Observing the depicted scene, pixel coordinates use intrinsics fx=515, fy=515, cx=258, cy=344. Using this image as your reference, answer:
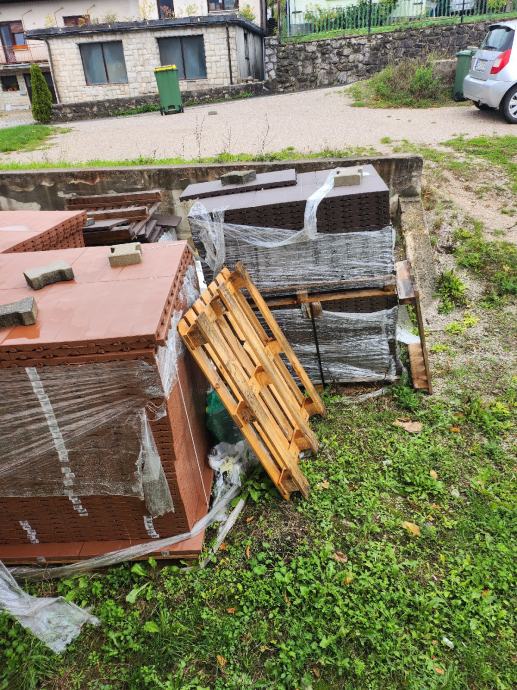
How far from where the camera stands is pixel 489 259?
5879 mm

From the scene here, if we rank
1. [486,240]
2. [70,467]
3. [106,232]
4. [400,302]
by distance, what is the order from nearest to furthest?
[70,467] < [400,302] < [106,232] < [486,240]

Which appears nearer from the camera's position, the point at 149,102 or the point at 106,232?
the point at 106,232

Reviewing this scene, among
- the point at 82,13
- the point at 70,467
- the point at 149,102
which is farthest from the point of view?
the point at 82,13

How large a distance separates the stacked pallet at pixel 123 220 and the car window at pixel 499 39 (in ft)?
23.5

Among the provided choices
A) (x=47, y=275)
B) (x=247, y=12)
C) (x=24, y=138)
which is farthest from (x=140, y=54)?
(x=47, y=275)

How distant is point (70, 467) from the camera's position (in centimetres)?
273

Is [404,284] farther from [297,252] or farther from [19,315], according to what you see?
[19,315]

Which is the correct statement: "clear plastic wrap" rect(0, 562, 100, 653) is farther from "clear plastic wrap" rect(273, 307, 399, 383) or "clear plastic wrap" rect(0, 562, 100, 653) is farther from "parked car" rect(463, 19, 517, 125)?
"parked car" rect(463, 19, 517, 125)

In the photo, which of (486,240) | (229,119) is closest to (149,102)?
(229,119)

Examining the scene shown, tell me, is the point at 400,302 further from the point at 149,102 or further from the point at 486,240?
the point at 149,102

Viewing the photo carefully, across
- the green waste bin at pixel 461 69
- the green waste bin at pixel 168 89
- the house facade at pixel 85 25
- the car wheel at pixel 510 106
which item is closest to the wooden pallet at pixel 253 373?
the car wheel at pixel 510 106

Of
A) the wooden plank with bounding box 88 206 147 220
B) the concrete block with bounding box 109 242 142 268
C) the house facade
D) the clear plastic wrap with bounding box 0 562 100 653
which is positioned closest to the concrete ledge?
the house facade

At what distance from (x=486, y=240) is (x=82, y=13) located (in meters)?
24.3

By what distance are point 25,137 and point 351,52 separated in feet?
34.4
